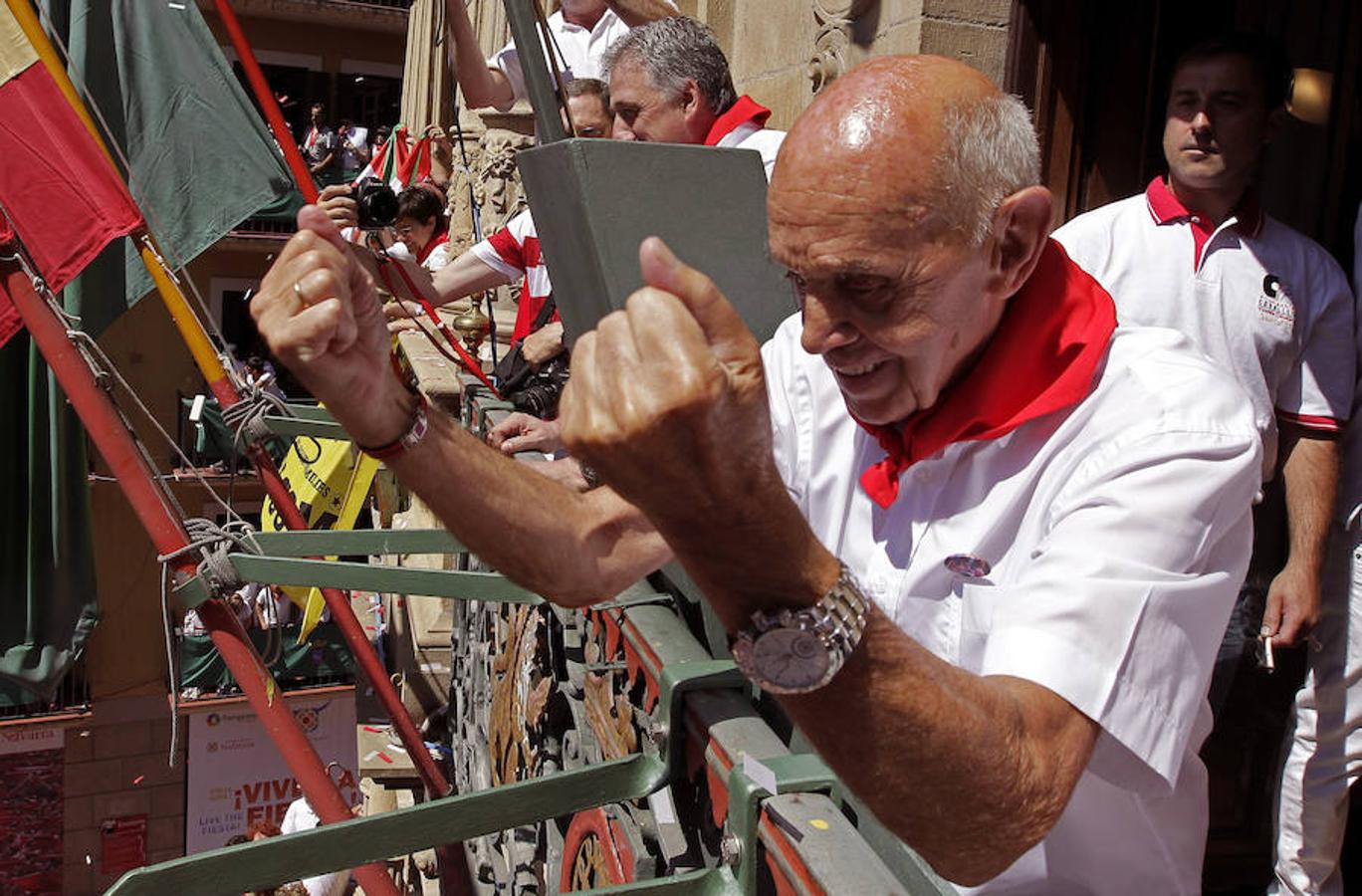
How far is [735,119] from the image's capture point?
3463 mm

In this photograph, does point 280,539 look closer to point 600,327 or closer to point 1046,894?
point 1046,894

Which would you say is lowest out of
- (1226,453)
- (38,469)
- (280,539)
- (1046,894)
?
(38,469)

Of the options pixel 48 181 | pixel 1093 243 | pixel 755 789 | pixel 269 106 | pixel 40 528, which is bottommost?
pixel 40 528

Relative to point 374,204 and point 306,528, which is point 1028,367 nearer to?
point 374,204

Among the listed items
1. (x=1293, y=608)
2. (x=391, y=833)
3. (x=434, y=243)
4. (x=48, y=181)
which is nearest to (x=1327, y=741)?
(x=1293, y=608)

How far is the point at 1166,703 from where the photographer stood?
1.30 meters

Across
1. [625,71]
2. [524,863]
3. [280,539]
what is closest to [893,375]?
[524,863]

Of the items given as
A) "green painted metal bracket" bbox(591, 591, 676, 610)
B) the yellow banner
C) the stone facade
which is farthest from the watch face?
the yellow banner

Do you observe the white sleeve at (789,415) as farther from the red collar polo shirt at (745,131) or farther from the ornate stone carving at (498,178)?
the ornate stone carving at (498,178)

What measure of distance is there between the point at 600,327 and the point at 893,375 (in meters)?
0.68

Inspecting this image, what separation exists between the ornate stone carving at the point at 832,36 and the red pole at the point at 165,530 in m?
2.41

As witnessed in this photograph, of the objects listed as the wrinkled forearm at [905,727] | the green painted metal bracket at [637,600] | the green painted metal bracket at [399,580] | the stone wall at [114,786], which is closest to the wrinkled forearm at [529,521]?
the green painted metal bracket at [637,600]

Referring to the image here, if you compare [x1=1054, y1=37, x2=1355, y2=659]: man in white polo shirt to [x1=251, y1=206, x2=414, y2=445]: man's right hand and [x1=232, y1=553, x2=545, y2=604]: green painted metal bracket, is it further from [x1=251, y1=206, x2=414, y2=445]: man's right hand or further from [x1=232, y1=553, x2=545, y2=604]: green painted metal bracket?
[x1=251, y1=206, x2=414, y2=445]: man's right hand

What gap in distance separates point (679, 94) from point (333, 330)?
6.86ft
